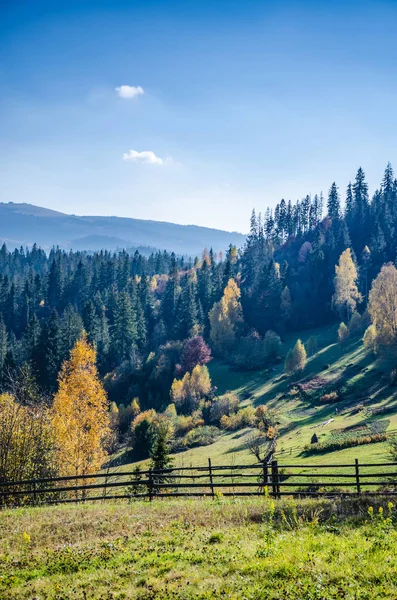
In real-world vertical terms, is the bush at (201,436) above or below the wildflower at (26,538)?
below

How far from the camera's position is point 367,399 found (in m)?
58.8

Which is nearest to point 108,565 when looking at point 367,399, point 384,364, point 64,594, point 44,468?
point 64,594

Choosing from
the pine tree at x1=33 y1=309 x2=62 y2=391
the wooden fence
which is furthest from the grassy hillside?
the pine tree at x1=33 y1=309 x2=62 y2=391

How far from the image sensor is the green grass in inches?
383

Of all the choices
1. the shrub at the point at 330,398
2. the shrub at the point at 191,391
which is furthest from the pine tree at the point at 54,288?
the shrub at the point at 330,398

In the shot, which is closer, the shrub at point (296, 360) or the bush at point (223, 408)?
the bush at point (223, 408)

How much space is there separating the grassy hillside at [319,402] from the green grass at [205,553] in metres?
20.8

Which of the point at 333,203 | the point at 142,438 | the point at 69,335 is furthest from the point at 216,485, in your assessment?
the point at 333,203

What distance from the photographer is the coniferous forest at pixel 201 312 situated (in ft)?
265

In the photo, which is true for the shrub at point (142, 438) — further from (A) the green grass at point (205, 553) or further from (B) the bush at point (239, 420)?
(A) the green grass at point (205, 553)

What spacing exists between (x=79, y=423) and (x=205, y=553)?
25.8 m

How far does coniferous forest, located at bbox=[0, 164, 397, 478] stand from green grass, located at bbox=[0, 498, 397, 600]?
44.7 m

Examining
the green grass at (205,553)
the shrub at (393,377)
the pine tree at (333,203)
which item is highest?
the pine tree at (333,203)

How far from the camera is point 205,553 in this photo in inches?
466
